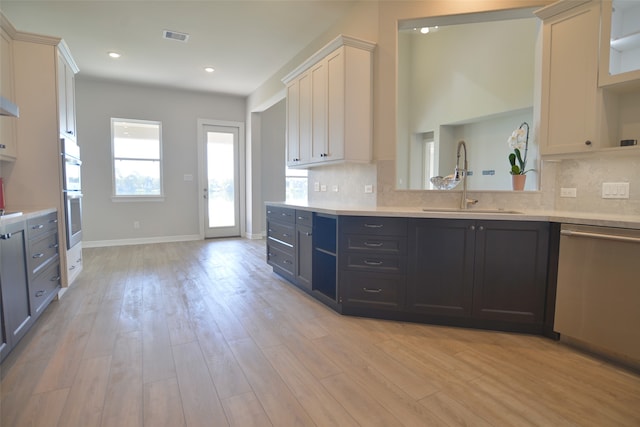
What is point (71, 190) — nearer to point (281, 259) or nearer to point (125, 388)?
point (281, 259)

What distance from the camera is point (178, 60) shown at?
475 centimetres

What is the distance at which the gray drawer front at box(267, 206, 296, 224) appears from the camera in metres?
3.44

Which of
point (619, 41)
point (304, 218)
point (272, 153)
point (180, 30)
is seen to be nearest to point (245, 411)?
point (304, 218)

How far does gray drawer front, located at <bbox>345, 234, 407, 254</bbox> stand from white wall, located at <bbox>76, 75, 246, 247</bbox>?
4674mm

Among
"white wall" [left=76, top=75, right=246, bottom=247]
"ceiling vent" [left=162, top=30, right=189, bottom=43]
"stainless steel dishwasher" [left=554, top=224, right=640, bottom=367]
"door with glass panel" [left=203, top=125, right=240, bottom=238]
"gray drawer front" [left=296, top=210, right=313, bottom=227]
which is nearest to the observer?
"stainless steel dishwasher" [left=554, top=224, right=640, bottom=367]

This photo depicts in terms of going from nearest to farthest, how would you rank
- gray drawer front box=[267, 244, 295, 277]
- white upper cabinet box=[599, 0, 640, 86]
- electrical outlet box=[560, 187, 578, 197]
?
white upper cabinet box=[599, 0, 640, 86] < electrical outlet box=[560, 187, 578, 197] < gray drawer front box=[267, 244, 295, 277]

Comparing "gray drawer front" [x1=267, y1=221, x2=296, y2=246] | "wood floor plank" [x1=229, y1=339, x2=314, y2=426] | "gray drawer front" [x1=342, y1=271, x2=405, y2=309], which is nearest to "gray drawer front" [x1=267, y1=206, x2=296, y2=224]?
"gray drawer front" [x1=267, y1=221, x2=296, y2=246]

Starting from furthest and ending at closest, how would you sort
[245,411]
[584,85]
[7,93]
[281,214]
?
[281,214] < [7,93] < [584,85] < [245,411]

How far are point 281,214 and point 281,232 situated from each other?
207 mm

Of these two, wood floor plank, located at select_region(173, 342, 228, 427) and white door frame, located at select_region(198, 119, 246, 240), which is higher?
white door frame, located at select_region(198, 119, 246, 240)

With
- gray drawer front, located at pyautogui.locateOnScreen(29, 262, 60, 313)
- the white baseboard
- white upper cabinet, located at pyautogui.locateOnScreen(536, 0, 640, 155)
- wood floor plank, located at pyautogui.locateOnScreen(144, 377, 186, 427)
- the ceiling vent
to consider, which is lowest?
wood floor plank, located at pyautogui.locateOnScreen(144, 377, 186, 427)

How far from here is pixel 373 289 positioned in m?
2.64

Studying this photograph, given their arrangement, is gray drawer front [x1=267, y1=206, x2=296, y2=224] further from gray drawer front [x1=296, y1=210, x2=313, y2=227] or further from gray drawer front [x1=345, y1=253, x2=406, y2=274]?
gray drawer front [x1=345, y1=253, x2=406, y2=274]

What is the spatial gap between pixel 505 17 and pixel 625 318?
2545 mm
